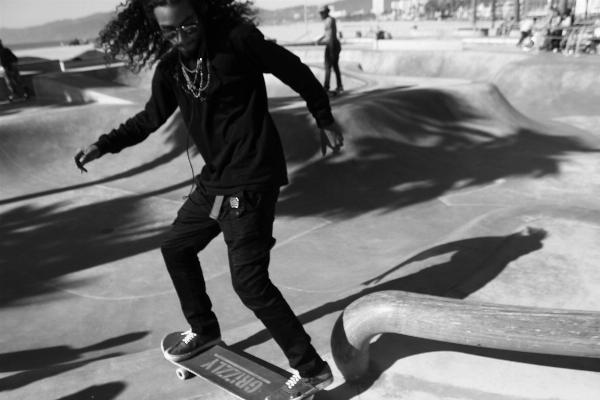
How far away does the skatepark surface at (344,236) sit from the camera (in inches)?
108

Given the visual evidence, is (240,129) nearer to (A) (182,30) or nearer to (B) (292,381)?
(A) (182,30)

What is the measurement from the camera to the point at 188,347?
2893mm

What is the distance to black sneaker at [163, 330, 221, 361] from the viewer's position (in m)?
2.86

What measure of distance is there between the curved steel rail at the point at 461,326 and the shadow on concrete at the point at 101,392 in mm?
1174

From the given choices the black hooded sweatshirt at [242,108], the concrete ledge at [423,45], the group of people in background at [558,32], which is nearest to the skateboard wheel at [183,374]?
the black hooded sweatshirt at [242,108]

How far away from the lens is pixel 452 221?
671 centimetres

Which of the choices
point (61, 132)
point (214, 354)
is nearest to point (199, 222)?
point (214, 354)

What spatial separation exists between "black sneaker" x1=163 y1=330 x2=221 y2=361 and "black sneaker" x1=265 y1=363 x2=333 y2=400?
0.64 metres

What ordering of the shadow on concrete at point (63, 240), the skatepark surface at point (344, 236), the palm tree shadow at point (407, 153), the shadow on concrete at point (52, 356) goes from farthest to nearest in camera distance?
the palm tree shadow at point (407, 153)
the shadow on concrete at point (63, 240)
the shadow on concrete at point (52, 356)
the skatepark surface at point (344, 236)

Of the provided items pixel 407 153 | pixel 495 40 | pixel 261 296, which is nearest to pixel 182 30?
pixel 261 296

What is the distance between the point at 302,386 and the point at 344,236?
4169 mm

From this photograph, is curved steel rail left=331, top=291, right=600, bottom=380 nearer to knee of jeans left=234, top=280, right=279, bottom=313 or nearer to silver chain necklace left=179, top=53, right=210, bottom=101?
knee of jeans left=234, top=280, right=279, bottom=313

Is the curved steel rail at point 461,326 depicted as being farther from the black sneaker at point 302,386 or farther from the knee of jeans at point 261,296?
the knee of jeans at point 261,296

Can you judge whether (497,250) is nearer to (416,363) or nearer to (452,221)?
(416,363)
